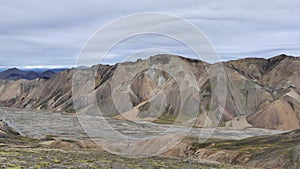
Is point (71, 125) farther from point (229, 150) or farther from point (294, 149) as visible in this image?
point (294, 149)

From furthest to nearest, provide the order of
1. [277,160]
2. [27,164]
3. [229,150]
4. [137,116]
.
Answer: [137,116] < [229,150] < [277,160] < [27,164]

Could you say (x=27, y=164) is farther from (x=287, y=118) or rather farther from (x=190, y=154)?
(x=287, y=118)

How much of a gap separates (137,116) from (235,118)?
157ft

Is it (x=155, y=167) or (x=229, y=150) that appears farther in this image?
(x=229, y=150)

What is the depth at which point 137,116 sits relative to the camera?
186 m

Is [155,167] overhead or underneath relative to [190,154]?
overhead

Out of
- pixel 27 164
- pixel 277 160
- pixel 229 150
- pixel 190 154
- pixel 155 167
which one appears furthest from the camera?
pixel 190 154

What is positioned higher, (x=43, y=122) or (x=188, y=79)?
(x=188, y=79)

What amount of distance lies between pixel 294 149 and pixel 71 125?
113 metres

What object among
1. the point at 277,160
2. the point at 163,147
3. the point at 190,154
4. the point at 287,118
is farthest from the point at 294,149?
the point at 287,118

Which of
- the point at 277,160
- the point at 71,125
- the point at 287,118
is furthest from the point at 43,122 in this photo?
the point at 277,160

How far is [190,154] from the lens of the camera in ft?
271

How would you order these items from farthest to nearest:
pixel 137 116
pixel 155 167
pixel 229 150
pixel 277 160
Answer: pixel 137 116, pixel 229 150, pixel 277 160, pixel 155 167

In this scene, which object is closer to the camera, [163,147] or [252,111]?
[163,147]
